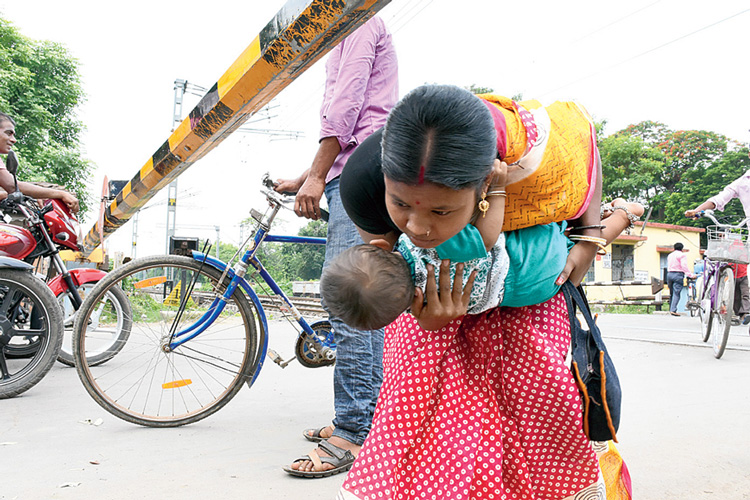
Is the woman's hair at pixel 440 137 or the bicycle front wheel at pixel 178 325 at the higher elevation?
the woman's hair at pixel 440 137

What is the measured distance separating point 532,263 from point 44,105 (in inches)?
985

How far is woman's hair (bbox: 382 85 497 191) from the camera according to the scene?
1.07m

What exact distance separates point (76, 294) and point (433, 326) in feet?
12.2

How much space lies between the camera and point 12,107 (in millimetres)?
19797

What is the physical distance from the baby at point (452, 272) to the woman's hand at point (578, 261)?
0.04 meters

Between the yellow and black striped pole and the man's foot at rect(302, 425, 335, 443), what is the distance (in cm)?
154

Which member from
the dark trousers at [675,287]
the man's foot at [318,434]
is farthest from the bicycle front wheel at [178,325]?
the dark trousers at [675,287]

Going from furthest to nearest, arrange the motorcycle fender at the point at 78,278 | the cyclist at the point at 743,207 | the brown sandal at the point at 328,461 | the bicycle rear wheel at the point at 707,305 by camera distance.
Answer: the bicycle rear wheel at the point at 707,305 < the cyclist at the point at 743,207 < the motorcycle fender at the point at 78,278 < the brown sandal at the point at 328,461

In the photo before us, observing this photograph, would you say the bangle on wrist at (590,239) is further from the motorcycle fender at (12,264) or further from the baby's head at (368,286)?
the motorcycle fender at (12,264)

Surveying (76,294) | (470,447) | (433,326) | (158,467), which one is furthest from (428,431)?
(76,294)

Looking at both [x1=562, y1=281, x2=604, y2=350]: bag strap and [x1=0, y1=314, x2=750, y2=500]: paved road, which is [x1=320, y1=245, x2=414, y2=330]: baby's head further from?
[x1=0, y1=314, x2=750, y2=500]: paved road

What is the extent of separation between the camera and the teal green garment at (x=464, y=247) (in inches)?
49.4

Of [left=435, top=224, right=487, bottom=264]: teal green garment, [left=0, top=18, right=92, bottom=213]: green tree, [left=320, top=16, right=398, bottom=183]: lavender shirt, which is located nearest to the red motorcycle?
[left=320, top=16, right=398, bottom=183]: lavender shirt

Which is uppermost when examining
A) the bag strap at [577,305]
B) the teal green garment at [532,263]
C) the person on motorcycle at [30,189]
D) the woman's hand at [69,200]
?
the person on motorcycle at [30,189]
